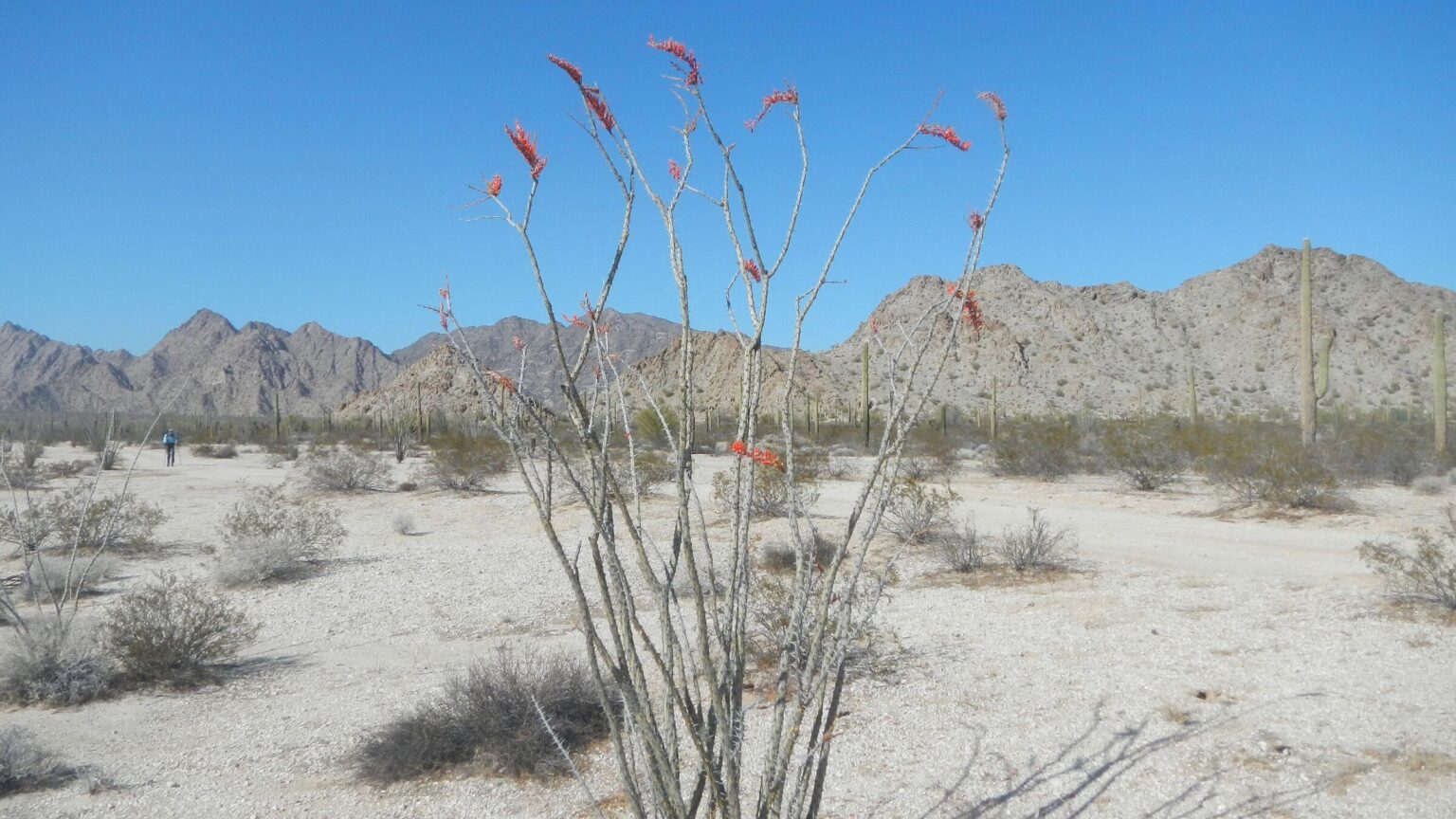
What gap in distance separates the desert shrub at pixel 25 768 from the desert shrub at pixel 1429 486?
18.4m

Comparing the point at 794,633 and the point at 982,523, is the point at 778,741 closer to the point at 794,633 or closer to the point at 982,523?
the point at 794,633

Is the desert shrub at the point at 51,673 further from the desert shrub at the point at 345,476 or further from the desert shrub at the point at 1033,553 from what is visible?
the desert shrub at the point at 345,476

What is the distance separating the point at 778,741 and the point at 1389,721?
13.8 feet

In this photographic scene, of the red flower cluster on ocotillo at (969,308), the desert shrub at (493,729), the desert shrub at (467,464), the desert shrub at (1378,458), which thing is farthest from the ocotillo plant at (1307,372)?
the red flower cluster on ocotillo at (969,308)

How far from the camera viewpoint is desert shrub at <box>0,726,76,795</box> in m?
4.76

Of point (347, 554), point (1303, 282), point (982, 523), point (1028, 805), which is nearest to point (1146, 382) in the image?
point (1303, 282)

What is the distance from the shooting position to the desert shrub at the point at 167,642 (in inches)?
259

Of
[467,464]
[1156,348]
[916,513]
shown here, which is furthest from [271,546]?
[1156,348]

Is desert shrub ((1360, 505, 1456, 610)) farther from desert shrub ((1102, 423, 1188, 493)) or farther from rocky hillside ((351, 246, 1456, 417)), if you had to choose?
rocky hillside ((351, 246, 1456, 417))

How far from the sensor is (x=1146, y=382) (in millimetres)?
Result: 61562

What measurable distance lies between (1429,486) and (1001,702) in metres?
14.3

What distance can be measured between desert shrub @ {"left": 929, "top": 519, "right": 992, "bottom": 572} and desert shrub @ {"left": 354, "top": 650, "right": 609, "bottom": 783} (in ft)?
17.7

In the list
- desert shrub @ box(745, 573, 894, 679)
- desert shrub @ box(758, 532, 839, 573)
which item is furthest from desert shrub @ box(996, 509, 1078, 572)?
desert shrub @ box(745, 573, 894, 679)

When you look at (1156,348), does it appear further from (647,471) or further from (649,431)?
(647,471)
